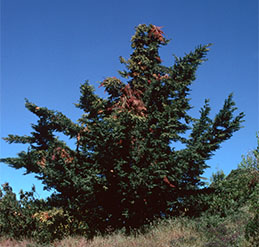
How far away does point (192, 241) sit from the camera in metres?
9.42

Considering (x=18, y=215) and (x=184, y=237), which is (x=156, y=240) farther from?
(x=18, y=215)

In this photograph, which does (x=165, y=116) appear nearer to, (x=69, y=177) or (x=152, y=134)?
(x=152, y=134)

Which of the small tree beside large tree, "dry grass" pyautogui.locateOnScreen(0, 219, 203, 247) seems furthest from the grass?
the small tree beside large tree

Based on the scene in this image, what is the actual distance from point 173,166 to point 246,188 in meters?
3.90

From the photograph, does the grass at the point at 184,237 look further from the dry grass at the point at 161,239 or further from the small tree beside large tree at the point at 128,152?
the small tree beside large tree at the point at 128,152

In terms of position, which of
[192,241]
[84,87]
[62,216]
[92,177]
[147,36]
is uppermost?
[147,36]

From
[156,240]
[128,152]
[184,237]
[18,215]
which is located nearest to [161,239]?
[156,240]

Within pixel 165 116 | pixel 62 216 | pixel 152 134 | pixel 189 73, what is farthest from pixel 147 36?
pixel 62 216

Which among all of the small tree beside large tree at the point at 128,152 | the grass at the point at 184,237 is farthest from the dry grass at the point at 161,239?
the small tree beside large tree at the point at 128,152

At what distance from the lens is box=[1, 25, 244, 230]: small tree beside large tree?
1238 centimetres

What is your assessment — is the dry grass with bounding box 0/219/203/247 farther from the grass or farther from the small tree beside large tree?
the small tree beside large tree

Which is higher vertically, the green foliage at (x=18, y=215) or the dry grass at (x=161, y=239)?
the green foliage at (x=18, y=215)

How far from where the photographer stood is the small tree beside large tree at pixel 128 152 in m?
12.4

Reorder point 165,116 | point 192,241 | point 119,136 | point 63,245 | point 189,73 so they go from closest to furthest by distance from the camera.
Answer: point 192,241
point 63,245
point 119,136
point 165,116
point 189,73
